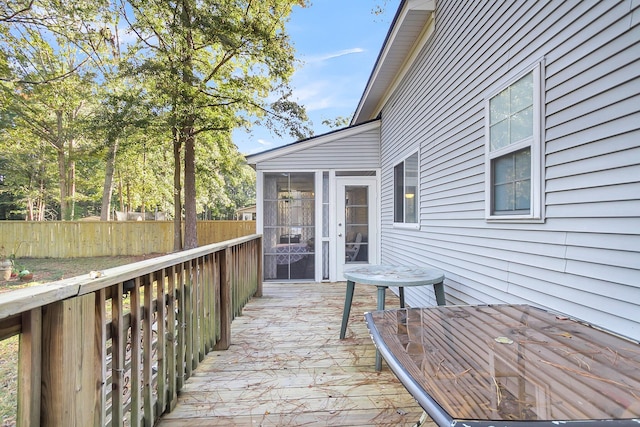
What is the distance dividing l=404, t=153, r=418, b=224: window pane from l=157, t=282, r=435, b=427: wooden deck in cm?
170

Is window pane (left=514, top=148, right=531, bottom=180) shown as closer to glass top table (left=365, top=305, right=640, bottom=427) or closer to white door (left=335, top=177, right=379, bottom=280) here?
glass top table (left=365, top=305, right=640, bottom=427)

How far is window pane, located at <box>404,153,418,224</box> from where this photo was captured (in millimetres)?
4141

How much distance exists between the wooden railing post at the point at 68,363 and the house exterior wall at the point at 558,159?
2.23 m

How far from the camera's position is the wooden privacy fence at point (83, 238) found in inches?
401

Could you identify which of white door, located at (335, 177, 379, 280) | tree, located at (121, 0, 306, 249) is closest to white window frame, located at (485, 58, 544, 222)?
white door, located at (335, 177, 379, 280)

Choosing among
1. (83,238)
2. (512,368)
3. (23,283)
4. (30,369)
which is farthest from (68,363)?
(83,238)

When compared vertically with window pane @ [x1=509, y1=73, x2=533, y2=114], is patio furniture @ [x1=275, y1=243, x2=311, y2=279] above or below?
below

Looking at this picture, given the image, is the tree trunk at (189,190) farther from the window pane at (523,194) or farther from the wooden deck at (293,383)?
the window pane at (523,194)

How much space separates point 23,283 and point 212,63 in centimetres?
731

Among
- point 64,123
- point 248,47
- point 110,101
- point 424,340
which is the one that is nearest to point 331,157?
point 248,47

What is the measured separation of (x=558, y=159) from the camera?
1698 mm

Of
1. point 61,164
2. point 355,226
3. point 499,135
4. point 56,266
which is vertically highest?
point 61,164

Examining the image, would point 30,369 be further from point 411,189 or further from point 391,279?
point 411,189

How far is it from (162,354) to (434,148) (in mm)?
3253
